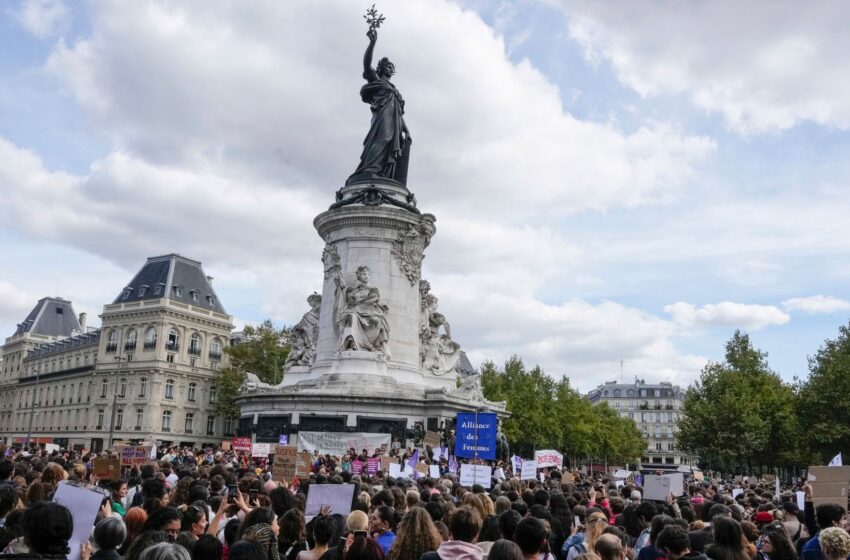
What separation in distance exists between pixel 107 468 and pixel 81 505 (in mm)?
7616

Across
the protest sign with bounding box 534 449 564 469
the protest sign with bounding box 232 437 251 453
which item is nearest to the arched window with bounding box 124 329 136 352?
the protest sign with bounding box 232 437 251 453

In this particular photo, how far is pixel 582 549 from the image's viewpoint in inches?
331

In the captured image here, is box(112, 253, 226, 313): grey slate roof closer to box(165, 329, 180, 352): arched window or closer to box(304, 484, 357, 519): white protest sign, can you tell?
box(165, 329, 180, 352): arched window

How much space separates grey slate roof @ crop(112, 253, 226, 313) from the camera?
3359 inches

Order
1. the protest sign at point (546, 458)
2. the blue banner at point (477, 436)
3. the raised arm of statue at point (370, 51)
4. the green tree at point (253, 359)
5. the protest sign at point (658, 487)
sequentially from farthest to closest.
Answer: the green tree at point (253, 359) < the raised arm of statue at point (370, 51) < the protest sign at point (546, 458) < the blue banner at point (477, 436) < the protest sign at point (658, 487)

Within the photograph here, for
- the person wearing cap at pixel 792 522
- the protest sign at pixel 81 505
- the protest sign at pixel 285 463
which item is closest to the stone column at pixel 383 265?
the protest sign at pixel 285 463

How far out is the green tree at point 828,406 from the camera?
48.2 meters

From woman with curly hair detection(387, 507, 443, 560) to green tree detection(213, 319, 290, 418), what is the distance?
6954cm

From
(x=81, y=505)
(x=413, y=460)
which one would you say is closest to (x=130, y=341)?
(x=413, y=460)

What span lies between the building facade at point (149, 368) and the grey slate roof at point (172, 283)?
0.13 m

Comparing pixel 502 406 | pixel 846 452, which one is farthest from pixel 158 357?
pixel 846 452

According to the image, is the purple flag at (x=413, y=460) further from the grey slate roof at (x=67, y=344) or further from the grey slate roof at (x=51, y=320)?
the grey slate roof at (x=51, y=320)

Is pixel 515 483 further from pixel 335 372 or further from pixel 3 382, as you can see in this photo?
pixel 3 382

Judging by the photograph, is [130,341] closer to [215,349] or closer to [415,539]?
[215,349]
